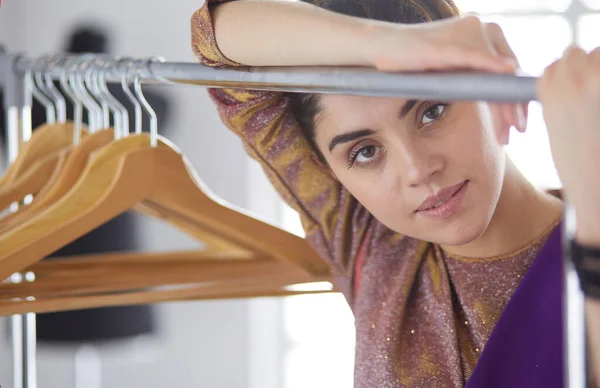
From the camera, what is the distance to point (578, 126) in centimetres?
48

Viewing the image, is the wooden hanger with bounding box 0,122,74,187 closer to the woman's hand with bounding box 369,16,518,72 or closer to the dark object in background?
the woman's hand with bounding box 369,16,518,72

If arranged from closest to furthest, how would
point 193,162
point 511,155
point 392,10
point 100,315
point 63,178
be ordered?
point 392,10, point 63,178, point 100,315, point 511,155, point 193,162

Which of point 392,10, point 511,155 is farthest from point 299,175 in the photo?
point 511,155

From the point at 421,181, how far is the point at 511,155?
1738 millimetres

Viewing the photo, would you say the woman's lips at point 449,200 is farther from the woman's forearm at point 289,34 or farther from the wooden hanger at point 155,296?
the wooden hanger at point 155,296

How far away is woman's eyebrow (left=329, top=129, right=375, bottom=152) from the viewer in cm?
88

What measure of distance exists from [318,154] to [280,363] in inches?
85.8

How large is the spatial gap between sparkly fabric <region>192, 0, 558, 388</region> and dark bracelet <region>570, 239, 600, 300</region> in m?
0.47

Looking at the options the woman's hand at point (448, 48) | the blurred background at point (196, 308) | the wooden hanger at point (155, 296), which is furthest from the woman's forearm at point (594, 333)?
the blurred background at point (196, 308)

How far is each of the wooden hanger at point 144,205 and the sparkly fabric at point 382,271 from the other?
0.06 m

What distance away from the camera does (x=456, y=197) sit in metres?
0.86

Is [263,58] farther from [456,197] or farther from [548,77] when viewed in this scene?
[548,77]

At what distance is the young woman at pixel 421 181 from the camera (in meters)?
0.59

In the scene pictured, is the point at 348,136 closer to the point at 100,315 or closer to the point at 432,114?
the point at 432,114
